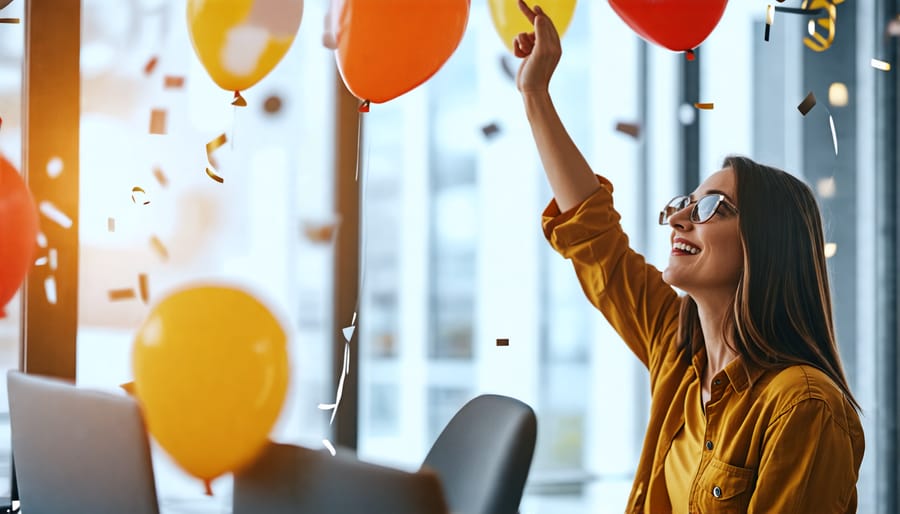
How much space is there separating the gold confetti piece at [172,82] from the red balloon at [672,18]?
120 centimetres

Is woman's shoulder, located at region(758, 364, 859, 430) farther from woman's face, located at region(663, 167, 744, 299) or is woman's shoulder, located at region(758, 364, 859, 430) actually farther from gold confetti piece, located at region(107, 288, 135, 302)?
gold confetti piece, located at region(107, 288, 135, 302)

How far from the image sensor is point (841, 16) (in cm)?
331

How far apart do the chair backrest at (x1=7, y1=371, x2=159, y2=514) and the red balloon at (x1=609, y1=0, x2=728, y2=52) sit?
1272mm

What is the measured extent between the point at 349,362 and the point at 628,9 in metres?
1.18

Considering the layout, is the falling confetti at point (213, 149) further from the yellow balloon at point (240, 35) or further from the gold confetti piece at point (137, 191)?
the yellow balloon at point (240, 35)

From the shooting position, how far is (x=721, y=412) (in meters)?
1.69

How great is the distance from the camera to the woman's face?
1751 millimetres

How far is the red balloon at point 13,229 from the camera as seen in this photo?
1876 millimetres

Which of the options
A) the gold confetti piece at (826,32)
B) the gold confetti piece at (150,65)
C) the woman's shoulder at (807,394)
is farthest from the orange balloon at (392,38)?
the gold confetti piece at (826,32)

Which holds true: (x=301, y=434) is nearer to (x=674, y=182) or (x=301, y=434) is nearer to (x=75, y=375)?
(x=75, y=375)

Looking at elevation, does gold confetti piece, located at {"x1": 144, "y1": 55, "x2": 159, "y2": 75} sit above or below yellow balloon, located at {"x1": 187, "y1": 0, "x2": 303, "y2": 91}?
above

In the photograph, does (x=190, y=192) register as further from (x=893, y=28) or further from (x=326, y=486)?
(x=893, y=28)

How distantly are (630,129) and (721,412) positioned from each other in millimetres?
1472

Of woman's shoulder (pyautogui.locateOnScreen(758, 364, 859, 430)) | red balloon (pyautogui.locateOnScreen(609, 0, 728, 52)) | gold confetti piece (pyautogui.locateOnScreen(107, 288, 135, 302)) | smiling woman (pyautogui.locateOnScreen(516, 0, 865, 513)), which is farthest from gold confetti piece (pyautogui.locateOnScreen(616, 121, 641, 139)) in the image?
gold confetti piece (pyautogui.locateOnScreen(107, 288, 135, 302))
